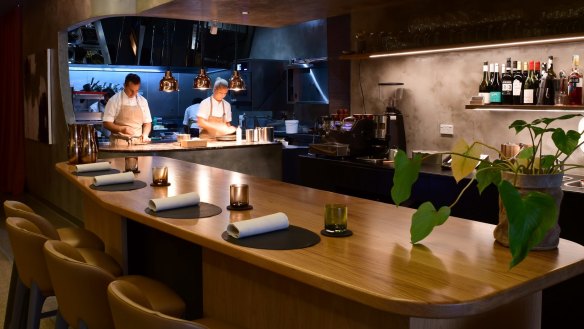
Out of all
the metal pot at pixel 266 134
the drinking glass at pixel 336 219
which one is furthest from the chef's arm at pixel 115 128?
the drinking glass at pixel 336 219

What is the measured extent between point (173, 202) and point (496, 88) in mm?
3380

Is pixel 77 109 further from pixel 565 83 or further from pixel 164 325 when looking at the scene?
pixel 164 325

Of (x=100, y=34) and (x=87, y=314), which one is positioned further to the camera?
(x=100, y=34)

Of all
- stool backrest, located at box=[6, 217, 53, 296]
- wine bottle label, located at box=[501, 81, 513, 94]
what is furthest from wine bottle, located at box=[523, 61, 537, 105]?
stool backrest, located at box=[6, 217, 53, 296]

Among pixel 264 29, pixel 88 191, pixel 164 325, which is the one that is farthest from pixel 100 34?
pixel 164 325

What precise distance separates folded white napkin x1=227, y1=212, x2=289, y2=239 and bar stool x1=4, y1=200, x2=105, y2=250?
1.25 metres

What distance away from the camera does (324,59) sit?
9.06m

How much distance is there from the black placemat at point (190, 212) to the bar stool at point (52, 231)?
0.65m

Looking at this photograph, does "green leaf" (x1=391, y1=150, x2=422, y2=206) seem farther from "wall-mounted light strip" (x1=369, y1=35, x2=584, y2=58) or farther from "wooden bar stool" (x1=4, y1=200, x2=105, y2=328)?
"wall-mounted light strip" (x1=369, y1=35, x2=584, y2=58)

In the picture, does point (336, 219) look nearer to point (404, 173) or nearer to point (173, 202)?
point (404, 173)

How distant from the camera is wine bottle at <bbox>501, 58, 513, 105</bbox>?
4809mm

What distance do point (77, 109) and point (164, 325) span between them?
781cm

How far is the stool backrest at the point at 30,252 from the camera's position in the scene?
8.07 ft

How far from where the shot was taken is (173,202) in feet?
8.57
